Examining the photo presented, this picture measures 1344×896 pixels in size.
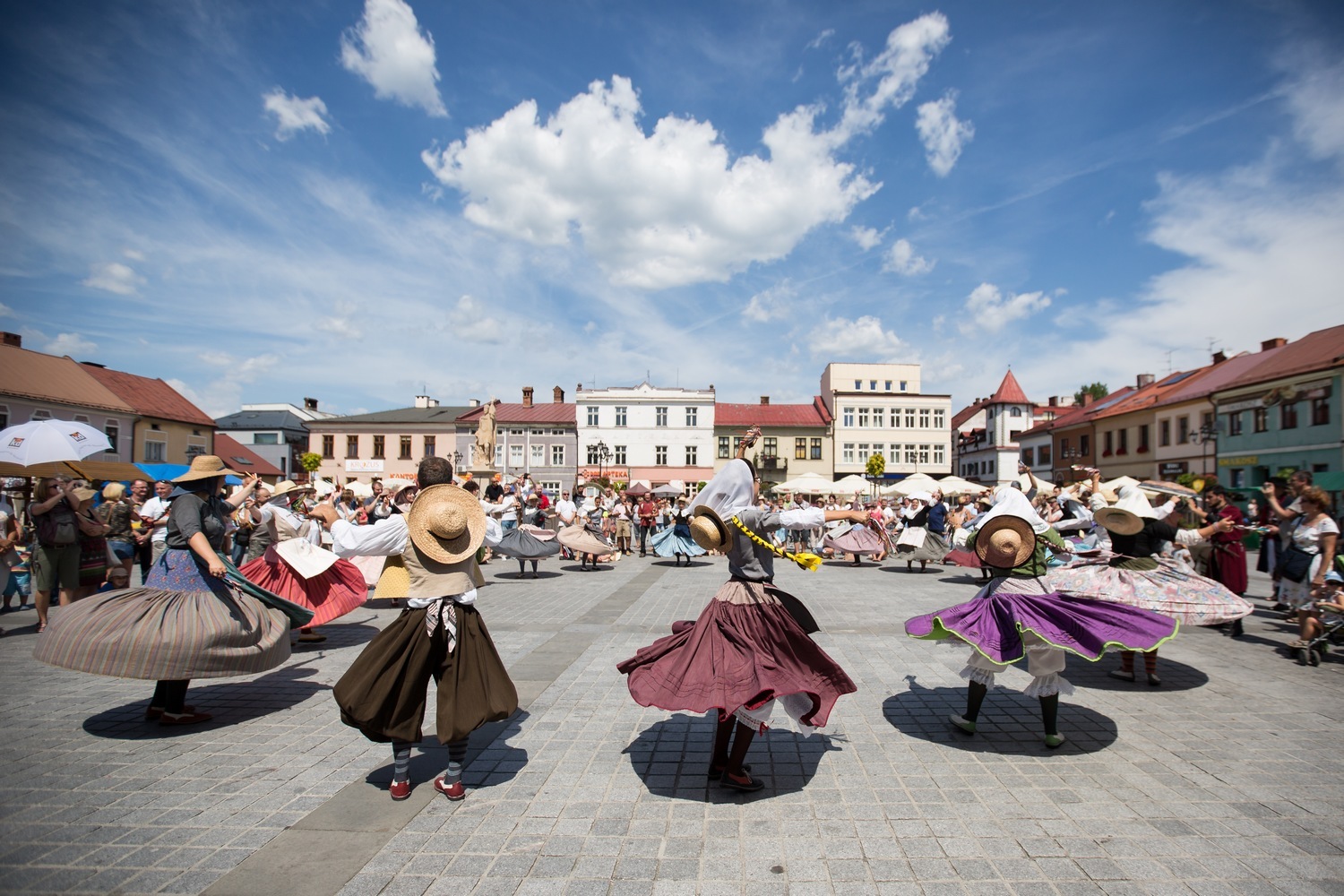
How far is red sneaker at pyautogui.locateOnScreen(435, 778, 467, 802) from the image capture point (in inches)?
148

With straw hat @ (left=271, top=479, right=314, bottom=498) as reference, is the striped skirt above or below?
below

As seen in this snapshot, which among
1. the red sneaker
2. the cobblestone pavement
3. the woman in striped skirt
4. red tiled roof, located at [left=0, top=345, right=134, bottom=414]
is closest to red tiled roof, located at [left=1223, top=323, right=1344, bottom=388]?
the cobblestone pavement

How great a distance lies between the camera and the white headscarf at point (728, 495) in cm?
403

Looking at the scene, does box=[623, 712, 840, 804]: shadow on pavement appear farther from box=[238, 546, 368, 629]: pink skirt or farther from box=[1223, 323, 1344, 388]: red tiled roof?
box=[1223, 323, 1344, 388]: red tiled roof

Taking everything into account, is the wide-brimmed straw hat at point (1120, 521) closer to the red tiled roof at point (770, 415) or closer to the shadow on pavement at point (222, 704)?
the shadow on pavement at point (222, 704)

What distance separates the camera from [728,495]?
13.3ft

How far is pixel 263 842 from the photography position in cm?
329

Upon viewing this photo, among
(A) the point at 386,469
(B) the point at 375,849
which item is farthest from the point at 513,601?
(A) the point at 386,469

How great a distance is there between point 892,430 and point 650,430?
830 inches

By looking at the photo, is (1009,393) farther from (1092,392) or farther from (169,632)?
(169,632)

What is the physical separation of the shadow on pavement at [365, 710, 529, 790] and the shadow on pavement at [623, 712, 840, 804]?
788 millimetres

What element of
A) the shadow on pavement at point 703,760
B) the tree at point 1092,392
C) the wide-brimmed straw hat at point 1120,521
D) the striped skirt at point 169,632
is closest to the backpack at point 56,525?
the striped skirt at point 169,632

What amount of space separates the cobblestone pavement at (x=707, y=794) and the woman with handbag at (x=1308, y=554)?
120cm

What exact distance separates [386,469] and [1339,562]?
58.3m
